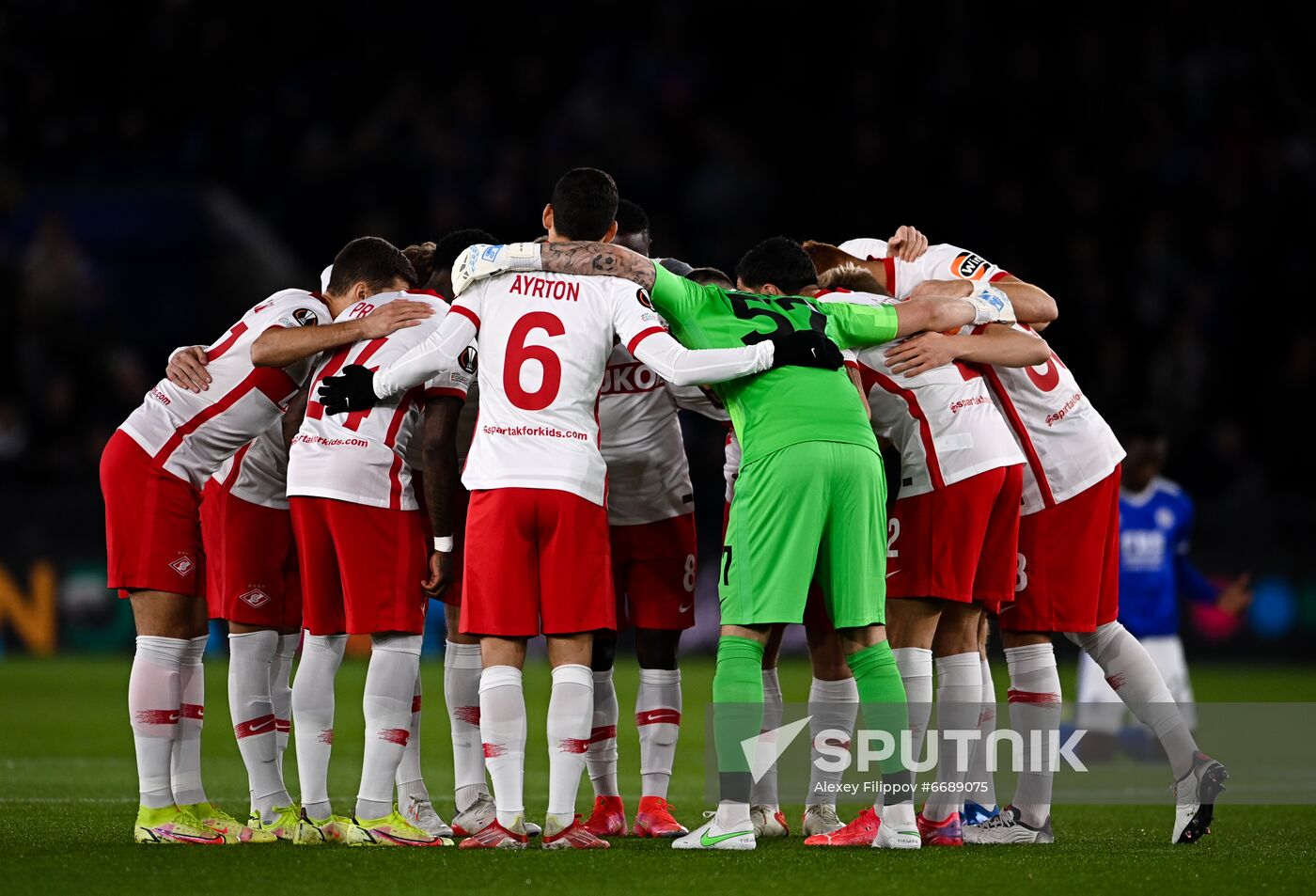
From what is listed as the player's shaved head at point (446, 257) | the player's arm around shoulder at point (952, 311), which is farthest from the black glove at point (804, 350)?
the player's shaved head at point (446, 257)

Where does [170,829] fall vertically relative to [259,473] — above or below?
below

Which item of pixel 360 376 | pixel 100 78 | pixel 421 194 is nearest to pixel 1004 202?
pixel 421 194

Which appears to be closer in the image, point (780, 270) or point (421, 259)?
point (780, 270)

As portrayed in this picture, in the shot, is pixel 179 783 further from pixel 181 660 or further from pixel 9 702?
pixel 9 702

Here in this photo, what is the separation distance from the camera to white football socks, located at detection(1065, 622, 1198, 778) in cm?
709

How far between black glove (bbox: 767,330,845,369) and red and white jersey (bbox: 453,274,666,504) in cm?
45

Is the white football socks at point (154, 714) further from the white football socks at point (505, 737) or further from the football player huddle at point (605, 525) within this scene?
the white football socks at point (505, 737)

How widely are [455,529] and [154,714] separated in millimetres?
1470

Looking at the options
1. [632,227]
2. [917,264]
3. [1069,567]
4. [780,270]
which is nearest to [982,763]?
[1069,567]

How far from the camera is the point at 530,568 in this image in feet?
20.5

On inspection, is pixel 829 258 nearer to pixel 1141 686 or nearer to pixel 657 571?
pixel 657 571

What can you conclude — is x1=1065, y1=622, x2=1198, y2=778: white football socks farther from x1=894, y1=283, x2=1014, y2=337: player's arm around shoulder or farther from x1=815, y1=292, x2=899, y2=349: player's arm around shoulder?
x1=815, y1=292, x2=899, y2=349: player's arm around shoulder

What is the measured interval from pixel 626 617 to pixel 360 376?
6.07 ft

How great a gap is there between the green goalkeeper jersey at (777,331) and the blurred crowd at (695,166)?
1088 centimetres
